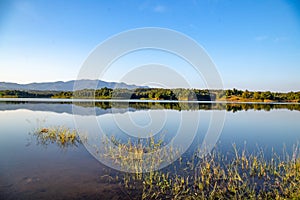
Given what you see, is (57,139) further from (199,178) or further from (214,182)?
(214,182)

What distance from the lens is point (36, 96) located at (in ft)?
252

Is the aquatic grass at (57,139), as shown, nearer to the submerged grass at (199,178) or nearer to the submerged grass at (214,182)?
the submerged grass at (199,178)

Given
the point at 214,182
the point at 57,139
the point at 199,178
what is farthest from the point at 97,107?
the point at 214,182

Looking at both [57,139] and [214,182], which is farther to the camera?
[57,139]

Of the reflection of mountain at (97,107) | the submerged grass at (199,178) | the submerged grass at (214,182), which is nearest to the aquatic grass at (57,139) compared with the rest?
the submerged grass at (199,178)

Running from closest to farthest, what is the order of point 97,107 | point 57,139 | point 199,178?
point 199,178
point 57,139
point 97,107

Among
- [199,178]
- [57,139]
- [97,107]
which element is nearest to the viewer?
[199,178]

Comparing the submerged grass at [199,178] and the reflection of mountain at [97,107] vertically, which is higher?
the reflection of mountain at [97,107]

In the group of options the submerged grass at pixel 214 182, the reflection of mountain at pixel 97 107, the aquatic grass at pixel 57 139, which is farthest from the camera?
the reflection of mountain at pixel 97 107

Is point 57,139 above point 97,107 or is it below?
below

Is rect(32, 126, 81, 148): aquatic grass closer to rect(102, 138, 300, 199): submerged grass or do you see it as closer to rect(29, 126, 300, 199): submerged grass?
rect(29, 126, 300, 199): submerged grass

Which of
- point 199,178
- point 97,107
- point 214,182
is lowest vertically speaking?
point 214,182

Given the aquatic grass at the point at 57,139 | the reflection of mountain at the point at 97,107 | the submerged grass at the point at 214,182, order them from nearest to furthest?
the submerged grass at the point at 214,182
the aquatic grass at the point at 57,139
the reflection of mountain at the point at 97,107

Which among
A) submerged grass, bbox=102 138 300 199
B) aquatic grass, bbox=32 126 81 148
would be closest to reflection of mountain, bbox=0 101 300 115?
aquatic grass, bbox=32 126 81 148
